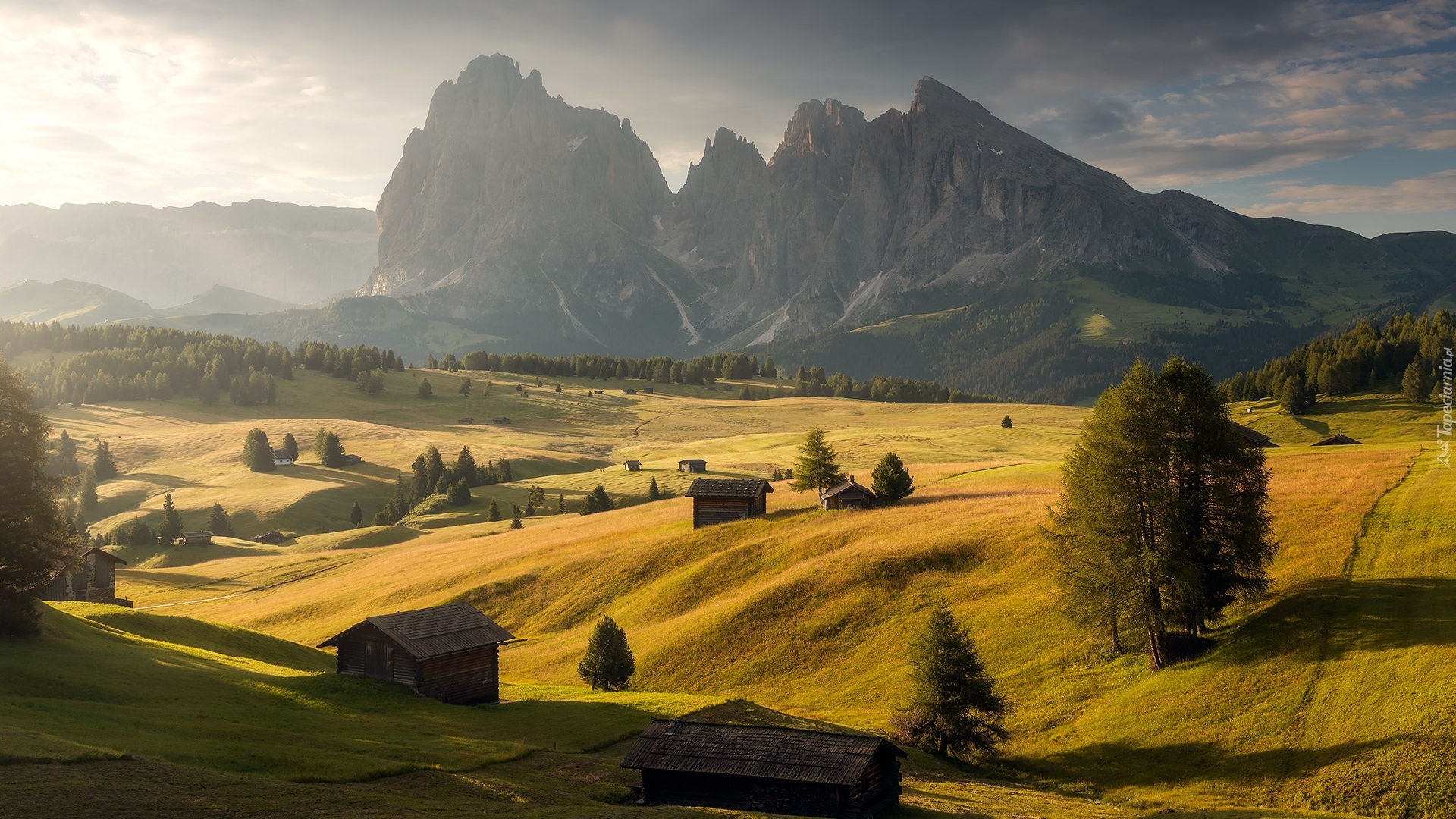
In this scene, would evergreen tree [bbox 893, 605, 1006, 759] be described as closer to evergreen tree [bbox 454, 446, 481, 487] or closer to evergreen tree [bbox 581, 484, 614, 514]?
evergreen tree [bbox 581, 484, 614, 514]

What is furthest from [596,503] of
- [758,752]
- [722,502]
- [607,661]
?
[758,752]

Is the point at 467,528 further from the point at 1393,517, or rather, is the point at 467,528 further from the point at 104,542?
the point at 1393,517

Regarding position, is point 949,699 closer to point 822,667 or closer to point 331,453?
point 822,667

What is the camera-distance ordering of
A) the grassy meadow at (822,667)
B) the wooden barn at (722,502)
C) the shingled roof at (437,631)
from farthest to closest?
1. the wooden barn at (722,502)
2. the shingled roof at (437,631)
3. the grassy meadow at (822,667)

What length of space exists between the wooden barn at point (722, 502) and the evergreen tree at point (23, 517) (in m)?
48.5

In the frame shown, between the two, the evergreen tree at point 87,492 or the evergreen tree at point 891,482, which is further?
the evergreen tree at point 87,492

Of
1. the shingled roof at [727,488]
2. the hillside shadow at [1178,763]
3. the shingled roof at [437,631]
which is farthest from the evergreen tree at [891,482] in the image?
the hillside shadow at [1178,763]

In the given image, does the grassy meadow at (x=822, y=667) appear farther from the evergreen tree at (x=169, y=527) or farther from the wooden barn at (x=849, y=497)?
the evergreen tree at (x=169, y=527)

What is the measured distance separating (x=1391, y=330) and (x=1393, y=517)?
129801mm

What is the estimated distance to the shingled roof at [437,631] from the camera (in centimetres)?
4950

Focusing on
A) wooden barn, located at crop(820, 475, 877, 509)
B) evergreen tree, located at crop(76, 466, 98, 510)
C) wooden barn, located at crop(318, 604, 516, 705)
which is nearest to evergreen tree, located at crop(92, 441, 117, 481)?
evergreen tree, located at crop(76, 466, 98, 510)

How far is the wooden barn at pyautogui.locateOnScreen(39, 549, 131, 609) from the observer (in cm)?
7925

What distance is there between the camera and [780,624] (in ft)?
199

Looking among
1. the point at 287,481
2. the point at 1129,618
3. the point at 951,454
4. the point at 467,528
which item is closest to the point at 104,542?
the point at 287,481
